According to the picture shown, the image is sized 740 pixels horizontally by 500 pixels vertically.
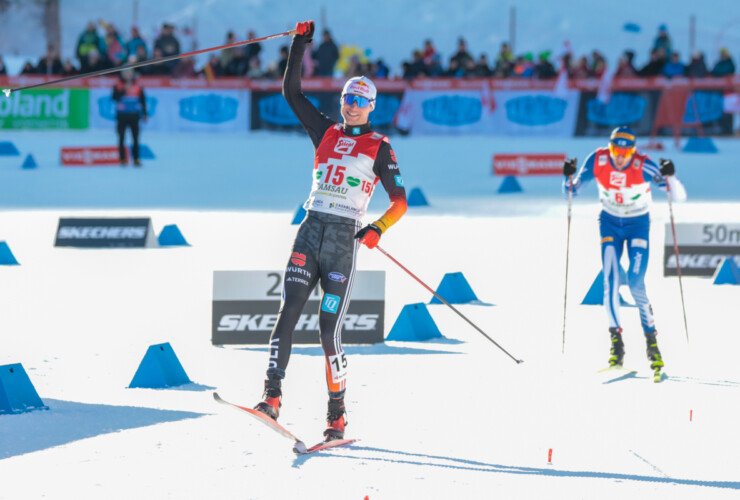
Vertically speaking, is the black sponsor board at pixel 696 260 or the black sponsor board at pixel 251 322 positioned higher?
the black sponsor board at pixel 696 260

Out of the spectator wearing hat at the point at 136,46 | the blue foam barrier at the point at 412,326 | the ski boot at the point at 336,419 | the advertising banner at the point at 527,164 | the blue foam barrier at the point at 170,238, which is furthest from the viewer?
the spectator wearing hat at the point at 136,46

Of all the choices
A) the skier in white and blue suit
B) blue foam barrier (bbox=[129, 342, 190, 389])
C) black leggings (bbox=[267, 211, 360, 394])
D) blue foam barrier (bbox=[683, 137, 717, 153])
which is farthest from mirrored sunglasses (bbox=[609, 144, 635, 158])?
blue foam barrier (bbox=[683, 137, 717, 153])

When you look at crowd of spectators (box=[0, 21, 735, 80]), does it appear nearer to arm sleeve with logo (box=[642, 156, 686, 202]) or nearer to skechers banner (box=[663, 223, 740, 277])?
skechers banner (box=[663, 223, 740, 277])

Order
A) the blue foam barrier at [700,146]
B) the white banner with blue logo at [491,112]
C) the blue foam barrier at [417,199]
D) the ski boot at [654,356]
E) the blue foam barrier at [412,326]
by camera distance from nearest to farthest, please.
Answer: the ski boot at [654,356] < the blue foam barrier at [412,326] < the blue foam barrier at [417,199] < the blue foam barrier at [700,146] < the white banner with blue logo at [491,112]

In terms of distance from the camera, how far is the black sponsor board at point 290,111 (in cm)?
2725

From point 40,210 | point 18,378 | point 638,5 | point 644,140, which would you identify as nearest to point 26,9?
point 638,5

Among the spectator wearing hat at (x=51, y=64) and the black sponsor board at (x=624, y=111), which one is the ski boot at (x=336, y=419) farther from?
the spectator wearing hat at (x=51, y=64)

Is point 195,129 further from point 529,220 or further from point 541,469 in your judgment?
point 541,469

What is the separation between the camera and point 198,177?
20.9 metres

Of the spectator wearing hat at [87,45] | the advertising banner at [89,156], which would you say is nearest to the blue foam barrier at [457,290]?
the advertising banner at [89,156]

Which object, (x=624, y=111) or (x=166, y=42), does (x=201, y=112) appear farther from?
(x=624, y=111)

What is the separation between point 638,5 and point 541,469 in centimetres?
5871

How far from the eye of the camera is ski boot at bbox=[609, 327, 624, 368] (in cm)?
819

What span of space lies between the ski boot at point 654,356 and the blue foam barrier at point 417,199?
944 centimetres
